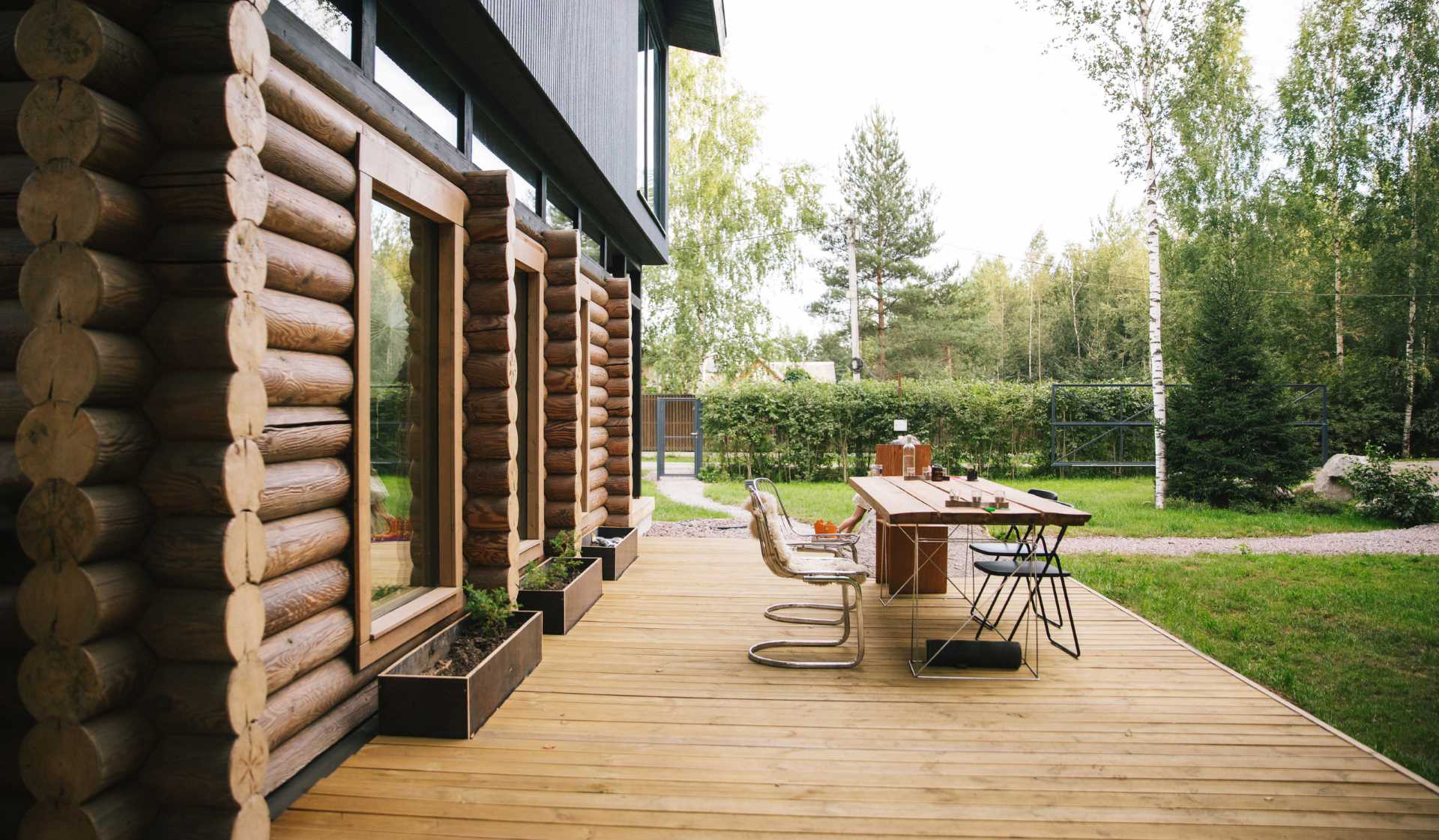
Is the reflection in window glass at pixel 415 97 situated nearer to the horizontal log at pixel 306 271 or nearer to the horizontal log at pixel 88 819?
the horizontal log at pixel 306 271

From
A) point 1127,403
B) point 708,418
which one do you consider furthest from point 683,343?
point 1127,403

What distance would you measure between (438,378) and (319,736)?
1.64 meters

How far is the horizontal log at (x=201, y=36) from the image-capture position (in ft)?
6.75

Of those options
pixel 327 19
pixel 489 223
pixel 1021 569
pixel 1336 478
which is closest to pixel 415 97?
pixel 489 223

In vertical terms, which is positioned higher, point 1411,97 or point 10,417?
point 1411,97

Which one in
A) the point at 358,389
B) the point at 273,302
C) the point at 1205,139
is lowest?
the point at 358,389

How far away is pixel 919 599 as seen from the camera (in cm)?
571

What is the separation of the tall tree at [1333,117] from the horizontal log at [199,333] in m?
20.0

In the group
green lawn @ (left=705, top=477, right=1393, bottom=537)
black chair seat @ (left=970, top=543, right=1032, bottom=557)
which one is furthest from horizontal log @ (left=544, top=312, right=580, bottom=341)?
green lawn @ (left=705, top=477, right=1393, bottom=537)

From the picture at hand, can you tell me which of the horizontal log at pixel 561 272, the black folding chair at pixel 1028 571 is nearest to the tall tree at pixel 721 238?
the horizontal log at pixel 561 272

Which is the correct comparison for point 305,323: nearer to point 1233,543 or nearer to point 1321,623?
point 1321,623

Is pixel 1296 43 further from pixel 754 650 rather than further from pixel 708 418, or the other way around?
pixel 754 650

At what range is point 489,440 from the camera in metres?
4.00

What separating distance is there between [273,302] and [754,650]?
9.69 ft
